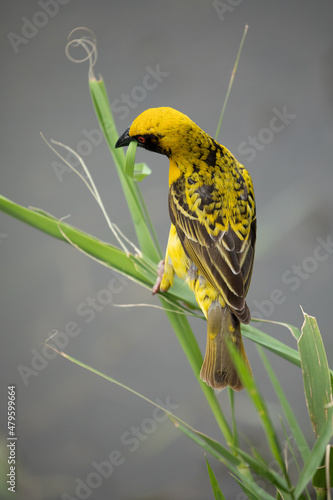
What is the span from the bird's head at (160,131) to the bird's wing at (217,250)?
104mm

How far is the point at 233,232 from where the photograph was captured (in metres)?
0.74

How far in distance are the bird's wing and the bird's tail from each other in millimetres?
46

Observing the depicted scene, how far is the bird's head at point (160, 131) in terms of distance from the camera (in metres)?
0.64

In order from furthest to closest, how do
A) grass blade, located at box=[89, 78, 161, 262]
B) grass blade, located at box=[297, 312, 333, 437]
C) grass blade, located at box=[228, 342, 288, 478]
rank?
grass blade, located at box=[89, 78, 161, 262]
grass blade, located at box=[297, 312, 333, 437]
grass blade, located at box=[228, 342, 288, 478]

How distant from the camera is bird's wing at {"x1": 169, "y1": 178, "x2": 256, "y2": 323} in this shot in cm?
69

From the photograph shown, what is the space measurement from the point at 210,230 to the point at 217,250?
0.12 ft

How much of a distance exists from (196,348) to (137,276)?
0.15 m

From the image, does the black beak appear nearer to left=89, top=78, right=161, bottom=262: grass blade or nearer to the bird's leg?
left=89, top=78, right=161, bottom=262: grass blade

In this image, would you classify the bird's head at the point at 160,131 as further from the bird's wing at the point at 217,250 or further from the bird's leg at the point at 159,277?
the bird's leg at the point at 159,277

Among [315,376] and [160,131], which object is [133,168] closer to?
[160,131]

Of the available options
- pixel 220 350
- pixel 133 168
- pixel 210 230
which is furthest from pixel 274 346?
pixel 133 168

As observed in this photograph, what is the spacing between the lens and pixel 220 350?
69cm

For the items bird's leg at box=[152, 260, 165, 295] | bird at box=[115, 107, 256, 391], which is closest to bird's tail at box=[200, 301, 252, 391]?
bird at box=[115, 107, 256, 391]

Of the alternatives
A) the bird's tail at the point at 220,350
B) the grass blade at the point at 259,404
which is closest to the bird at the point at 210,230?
the bird's tail at the point at 220,350
